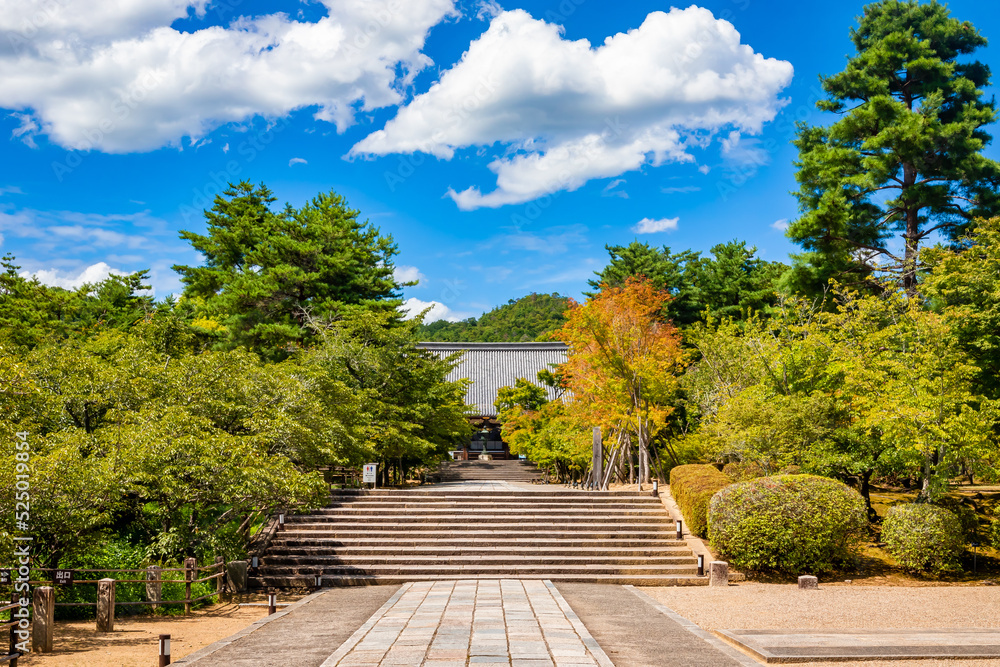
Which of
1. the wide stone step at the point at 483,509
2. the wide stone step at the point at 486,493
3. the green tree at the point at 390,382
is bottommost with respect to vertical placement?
the wide stone step at the point at 483,509

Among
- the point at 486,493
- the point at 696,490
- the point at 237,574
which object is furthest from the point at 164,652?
the point at 696,490

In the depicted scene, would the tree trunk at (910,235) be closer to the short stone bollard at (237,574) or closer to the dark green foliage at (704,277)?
the dark green foliage at (704,277)

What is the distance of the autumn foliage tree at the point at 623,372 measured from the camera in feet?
61.9

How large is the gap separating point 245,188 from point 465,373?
668 inches

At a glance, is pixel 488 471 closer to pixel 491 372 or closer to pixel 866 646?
pixel 491 372

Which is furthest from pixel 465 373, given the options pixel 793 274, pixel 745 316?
pixel 793 274

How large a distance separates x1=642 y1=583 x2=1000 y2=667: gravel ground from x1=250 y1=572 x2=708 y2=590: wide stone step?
0.51 m

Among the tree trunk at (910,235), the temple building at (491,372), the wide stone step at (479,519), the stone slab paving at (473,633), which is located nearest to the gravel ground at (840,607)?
the stone slab paving at (473,633)

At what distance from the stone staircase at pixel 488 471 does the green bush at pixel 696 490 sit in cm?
1217

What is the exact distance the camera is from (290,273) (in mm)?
23375

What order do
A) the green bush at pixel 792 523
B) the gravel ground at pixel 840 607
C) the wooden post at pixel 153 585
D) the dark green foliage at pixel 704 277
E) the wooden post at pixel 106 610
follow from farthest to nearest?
the dark green foliage at pixel 704 277
the green bush at pixel 792 523
the wooden post at pixel 153 585
the wooden post at pixel 106 610
the gravel ground at pixel 840 607

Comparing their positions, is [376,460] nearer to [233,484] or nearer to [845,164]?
[233,484]

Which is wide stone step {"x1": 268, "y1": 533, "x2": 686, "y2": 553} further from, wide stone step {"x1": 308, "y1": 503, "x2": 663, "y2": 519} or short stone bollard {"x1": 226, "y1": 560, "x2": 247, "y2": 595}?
short stone bollard {"x1": 226, "y1": 560, "x2": 247, "y2": 595}

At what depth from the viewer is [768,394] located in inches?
612
